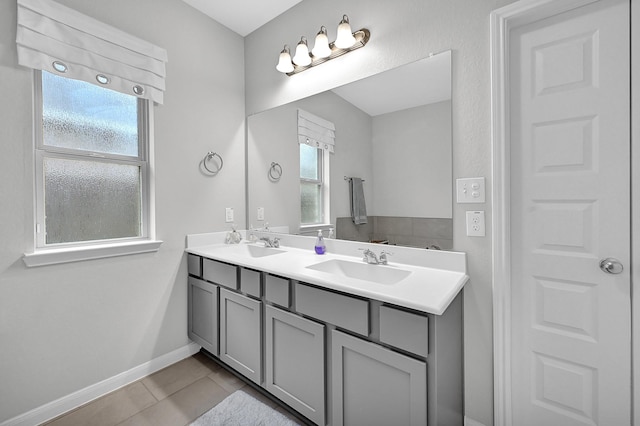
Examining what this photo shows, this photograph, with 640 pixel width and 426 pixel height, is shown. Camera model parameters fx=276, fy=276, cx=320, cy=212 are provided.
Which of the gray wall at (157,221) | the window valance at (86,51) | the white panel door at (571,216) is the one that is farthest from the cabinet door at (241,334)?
the window valance at (86,51)

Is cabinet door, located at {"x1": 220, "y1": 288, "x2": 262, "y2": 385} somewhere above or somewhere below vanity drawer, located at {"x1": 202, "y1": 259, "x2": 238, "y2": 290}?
below

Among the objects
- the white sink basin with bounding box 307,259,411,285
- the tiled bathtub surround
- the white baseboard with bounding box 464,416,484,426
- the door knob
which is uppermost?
the tiled bathtub surround

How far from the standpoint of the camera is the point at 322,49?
1.85 metres

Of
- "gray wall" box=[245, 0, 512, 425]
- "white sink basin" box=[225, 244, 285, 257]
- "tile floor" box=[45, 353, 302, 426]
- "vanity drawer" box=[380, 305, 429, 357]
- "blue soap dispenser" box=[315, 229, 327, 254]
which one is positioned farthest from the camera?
"white sink basin" box=[225, 244, 285, 257]

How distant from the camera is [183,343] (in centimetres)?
219

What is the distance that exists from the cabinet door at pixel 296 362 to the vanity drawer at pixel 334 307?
0.07 m

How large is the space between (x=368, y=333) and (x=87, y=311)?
1.73 metres

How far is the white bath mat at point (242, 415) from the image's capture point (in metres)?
1.53

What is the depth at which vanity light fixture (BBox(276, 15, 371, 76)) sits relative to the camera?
1.71 meters

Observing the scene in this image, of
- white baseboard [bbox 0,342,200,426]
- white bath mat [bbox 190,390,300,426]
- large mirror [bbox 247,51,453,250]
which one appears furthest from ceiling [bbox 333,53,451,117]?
white baseboard [bbox 0,342,200,426]

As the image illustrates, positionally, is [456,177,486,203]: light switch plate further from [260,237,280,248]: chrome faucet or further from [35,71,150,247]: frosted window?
[35,71,150,247]: frosted window

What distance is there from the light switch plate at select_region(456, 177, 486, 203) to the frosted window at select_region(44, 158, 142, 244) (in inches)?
82.8

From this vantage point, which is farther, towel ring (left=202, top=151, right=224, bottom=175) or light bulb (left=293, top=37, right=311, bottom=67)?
towel ring (left=202, top=151, right=224, bottom=175)

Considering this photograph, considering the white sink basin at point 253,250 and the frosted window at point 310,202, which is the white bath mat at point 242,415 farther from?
the frosted window at point 310,202
